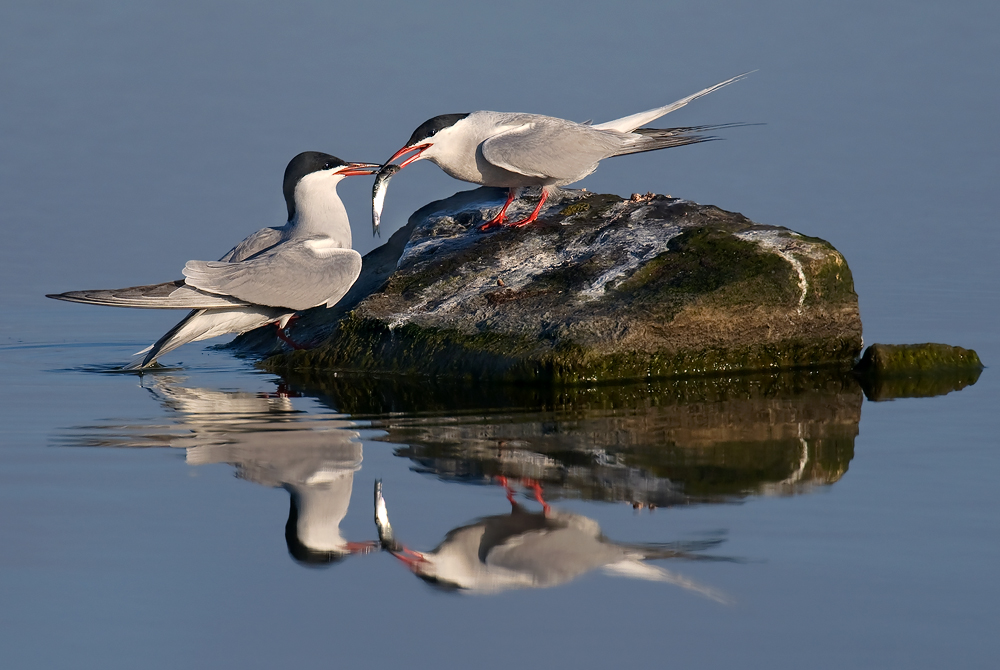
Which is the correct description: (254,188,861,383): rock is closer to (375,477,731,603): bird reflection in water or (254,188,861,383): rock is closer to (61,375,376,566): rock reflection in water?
(61,375,376,566): rock reflection in water

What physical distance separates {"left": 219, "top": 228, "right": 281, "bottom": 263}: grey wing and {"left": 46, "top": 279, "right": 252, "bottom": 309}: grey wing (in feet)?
1.26

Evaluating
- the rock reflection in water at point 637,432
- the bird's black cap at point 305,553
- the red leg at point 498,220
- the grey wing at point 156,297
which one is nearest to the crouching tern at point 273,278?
the grey wing at point 156,297

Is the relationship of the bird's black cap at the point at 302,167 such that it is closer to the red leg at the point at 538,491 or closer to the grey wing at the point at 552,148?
the grey wing at the point at 552,148

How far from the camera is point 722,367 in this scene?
6.16m

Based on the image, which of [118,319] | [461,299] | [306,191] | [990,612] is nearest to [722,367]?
[461,299]

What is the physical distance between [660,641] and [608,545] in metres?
0.65

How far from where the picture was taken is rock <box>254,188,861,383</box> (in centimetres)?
598

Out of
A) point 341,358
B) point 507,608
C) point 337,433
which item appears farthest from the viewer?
point 341,358

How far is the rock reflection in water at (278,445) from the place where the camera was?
3674mm

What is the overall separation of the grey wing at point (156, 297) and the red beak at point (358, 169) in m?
1.25

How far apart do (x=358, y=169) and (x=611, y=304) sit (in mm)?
2084

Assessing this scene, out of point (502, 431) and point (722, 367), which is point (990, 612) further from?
point (722, 367)

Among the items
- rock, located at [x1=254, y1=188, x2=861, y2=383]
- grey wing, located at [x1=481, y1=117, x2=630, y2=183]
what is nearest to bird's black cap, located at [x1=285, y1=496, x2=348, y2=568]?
rock, located at [x1=254, y1=188, x2=861, y2=383]

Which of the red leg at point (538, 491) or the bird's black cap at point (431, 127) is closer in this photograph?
the red leg at point (538, 491)
